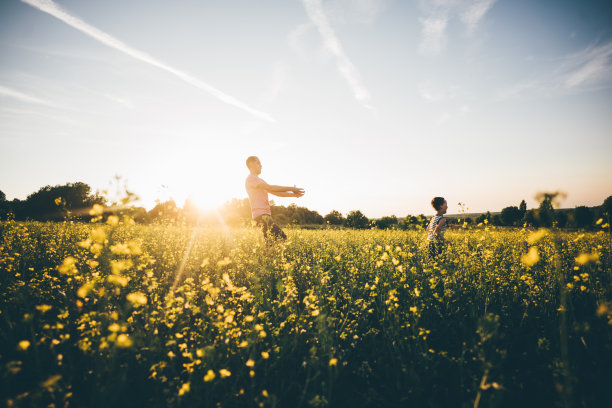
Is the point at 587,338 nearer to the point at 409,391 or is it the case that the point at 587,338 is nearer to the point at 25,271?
the point at 409,391

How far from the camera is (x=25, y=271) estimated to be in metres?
4.26

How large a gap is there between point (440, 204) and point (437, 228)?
836 millimetres

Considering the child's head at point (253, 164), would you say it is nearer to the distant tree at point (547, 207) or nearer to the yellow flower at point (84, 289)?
the yellow flower at point (84, 289)

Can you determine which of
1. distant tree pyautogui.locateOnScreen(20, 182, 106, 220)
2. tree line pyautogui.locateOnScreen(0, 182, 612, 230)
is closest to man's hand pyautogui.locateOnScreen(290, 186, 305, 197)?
tree line pyautogui.locateOnScreen(0, 182, 612, 230)

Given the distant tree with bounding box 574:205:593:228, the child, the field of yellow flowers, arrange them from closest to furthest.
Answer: the field of yellow flowers < the distant tree with bounding box 574:205:593:228 < the child

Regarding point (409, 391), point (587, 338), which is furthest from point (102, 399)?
point (587, 338)

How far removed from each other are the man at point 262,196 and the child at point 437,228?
2.92 m

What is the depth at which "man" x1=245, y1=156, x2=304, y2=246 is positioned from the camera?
197 inches

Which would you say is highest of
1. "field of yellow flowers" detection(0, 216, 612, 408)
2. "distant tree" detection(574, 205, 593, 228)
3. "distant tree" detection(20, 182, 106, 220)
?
"distant tree" detection(20, 182, 106, 220)

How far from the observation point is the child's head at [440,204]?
21.3 ft

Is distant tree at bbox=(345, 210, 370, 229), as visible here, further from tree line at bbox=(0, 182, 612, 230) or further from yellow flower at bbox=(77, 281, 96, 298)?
yellow flower at bbox=(77, 281, 96, 298)

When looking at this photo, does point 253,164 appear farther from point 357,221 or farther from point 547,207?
point 357,221

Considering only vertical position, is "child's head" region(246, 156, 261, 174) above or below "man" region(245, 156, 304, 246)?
above

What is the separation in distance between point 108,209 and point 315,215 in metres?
26.6
